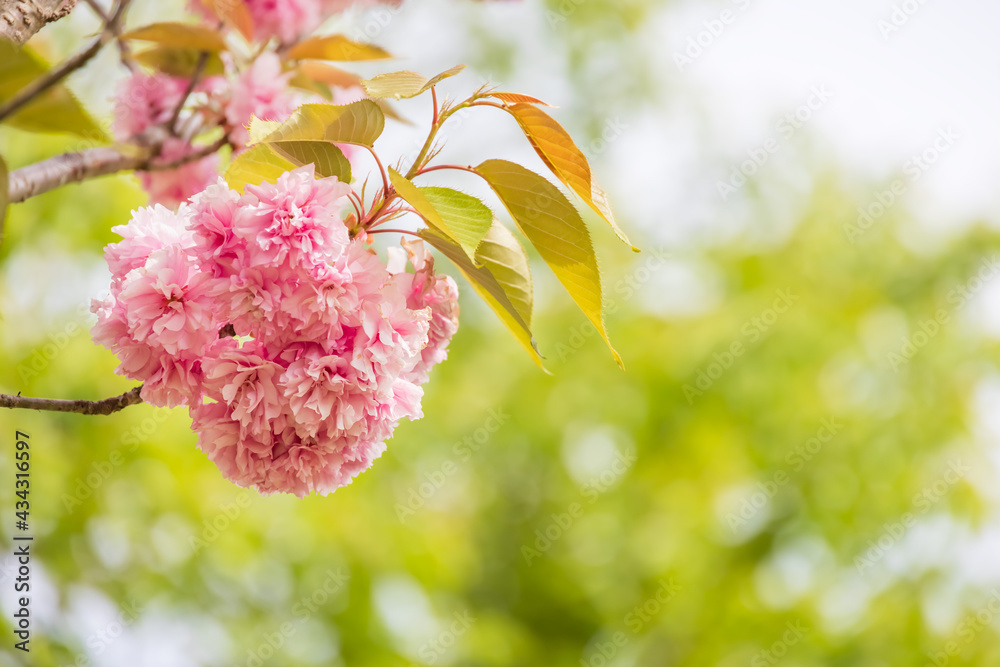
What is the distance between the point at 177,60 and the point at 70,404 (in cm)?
96

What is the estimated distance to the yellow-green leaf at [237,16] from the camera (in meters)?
1.47

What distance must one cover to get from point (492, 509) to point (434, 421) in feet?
5.07

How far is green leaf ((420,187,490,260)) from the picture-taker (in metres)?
0.70

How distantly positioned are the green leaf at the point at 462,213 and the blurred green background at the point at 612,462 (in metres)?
2.89

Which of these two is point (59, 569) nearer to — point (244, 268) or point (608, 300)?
point (244, 268)

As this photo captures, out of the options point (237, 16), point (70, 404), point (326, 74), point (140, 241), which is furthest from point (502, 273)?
point (237, 16)

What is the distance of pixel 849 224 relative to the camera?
7.02 metres

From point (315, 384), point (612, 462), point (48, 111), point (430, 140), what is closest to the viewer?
point (48, 111)

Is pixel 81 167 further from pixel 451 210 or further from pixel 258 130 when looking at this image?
pixel 451 210

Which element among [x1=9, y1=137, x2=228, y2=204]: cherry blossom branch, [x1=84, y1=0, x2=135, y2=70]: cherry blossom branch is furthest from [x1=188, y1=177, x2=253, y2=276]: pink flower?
[x1=84, y1=0, x2=135, y2=70]: cherry blossom branch

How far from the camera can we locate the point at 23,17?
0.74 m

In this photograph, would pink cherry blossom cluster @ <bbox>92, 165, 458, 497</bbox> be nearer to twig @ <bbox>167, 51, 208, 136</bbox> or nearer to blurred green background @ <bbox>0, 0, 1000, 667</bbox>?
twig @ <bbox>167, 51, 208, 136</bbox>

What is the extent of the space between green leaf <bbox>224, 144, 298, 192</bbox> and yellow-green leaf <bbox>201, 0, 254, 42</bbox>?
869mm

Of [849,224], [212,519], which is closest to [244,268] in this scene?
[212,519]
